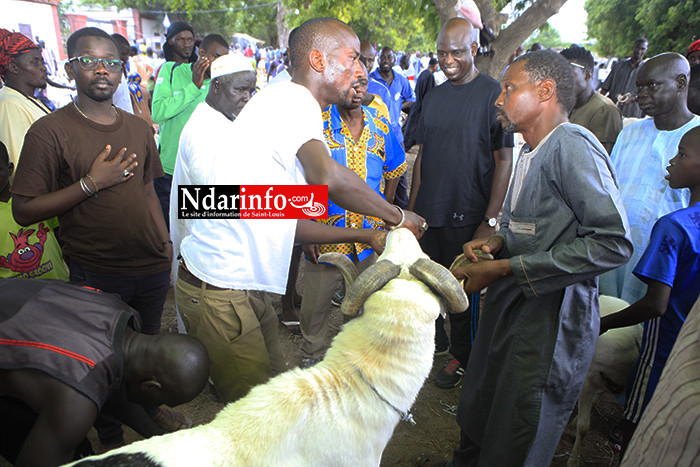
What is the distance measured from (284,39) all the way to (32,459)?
85.1ft

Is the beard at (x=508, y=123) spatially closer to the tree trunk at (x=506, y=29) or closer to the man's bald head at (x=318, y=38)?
the man's bald head at (x=318, y=38)

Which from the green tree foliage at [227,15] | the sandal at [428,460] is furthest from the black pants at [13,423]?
the green tree foliage at [227,15]

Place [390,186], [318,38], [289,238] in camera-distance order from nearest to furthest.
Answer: [289,238] → [318,38] → [390,186]

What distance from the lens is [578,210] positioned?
6.21 ft

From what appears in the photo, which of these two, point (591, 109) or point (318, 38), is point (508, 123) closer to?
point (318, 38)

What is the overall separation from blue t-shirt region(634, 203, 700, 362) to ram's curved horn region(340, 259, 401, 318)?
148 centimetres

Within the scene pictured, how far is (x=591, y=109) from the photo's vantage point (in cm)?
428

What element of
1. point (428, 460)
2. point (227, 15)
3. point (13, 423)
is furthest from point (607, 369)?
point (227, 15)

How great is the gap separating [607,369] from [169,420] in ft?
9.76

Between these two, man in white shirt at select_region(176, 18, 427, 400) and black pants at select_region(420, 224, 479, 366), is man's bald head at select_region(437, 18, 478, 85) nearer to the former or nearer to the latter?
black pants at select_region(420, 224, 479, 366)

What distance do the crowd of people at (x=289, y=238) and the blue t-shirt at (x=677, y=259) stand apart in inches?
0.4

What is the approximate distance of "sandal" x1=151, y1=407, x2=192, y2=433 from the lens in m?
2.98

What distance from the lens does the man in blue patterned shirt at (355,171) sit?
11.8 ft

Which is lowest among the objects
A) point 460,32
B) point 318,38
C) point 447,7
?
point 318,38
